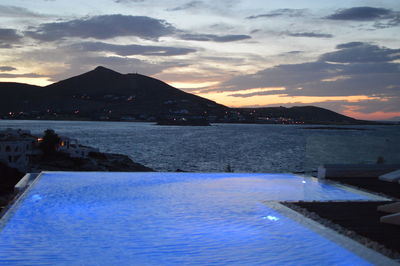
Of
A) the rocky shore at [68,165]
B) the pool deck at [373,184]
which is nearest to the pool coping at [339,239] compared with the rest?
the pool deck at [373,184]

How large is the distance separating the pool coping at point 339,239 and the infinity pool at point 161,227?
0.27 feet

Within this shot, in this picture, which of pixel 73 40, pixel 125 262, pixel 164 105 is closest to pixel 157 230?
pixel 125 262

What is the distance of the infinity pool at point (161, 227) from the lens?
14.0ft

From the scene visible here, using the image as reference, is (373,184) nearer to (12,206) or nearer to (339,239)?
(339,239)

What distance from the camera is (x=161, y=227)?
5.52 metres

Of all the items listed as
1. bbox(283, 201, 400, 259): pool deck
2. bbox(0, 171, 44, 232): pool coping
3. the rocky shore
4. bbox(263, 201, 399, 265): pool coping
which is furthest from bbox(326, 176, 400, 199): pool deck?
the rocky shore

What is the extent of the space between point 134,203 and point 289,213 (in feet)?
8.57

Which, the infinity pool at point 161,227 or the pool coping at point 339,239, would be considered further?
the infinity pool at point 161,227

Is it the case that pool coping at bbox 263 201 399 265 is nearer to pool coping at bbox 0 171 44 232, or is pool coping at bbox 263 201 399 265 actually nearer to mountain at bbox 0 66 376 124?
pool coping at bbox 0 171 44 232

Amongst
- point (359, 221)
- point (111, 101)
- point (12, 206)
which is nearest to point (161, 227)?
point (12, 206)

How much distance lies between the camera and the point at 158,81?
13100 centimetres

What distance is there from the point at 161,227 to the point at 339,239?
219cm

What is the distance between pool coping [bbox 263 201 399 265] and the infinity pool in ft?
0.27

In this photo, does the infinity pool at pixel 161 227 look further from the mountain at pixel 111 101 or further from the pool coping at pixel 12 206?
the mountain at pixel 111 101
